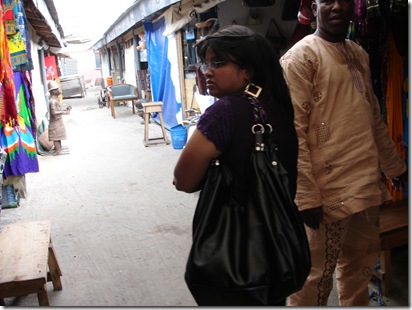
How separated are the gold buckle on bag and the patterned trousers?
0.82 metres

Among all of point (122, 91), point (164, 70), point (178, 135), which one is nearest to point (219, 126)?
point (178, 135)

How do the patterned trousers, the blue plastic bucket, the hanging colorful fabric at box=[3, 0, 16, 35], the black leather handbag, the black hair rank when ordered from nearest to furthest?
the black leather handbag < the black hair < the patterned trousers < the hanging colorful fabric at box=[3, 0, 16, 35] < the blue plastic bucket

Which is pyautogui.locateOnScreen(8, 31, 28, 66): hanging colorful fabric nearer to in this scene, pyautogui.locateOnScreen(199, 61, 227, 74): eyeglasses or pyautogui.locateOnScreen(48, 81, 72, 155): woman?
pyautogui.locateOnScreen(199, 61, 227, 74): eyeglasses

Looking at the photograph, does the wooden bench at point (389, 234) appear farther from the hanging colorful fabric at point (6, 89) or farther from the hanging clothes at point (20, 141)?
the hanging clothes at point (20, 141)

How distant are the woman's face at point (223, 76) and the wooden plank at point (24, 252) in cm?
171

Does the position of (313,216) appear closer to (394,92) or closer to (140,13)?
(394,92)

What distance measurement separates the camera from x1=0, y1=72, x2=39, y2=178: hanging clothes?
5254 mm

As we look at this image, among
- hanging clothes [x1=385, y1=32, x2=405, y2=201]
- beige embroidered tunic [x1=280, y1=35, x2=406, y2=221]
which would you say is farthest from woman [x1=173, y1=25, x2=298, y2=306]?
hanging clothes [x1=385, y1=32, x2=405, y2=201]

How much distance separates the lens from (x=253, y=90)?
5.08ft

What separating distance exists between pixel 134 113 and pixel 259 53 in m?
14.0

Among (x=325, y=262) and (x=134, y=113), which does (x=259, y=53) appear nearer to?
(x=325, y=262)

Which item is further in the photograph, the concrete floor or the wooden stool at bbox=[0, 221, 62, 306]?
the concrete floor

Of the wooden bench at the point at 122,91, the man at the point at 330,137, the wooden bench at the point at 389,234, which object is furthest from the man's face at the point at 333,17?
the wooden bench at the point at 122,91

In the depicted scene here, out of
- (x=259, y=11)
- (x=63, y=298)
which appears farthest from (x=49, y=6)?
(x=63, y=298)
